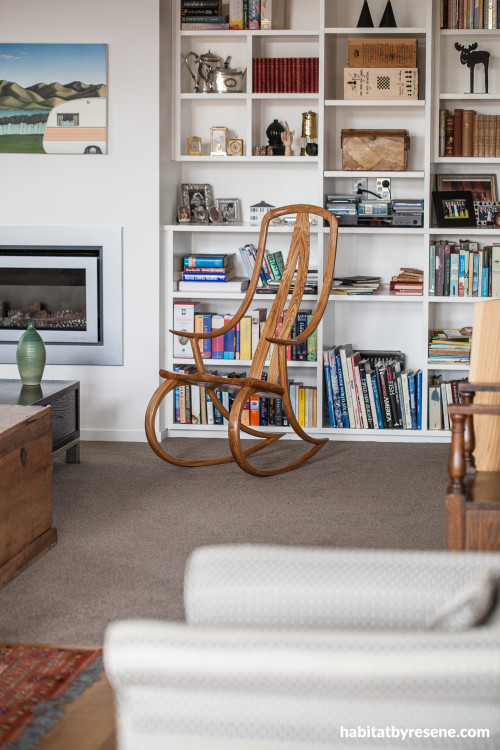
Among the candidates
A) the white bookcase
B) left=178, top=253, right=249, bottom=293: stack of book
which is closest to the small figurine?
the white bookcase

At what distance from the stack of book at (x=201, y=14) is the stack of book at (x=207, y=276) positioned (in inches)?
49.9

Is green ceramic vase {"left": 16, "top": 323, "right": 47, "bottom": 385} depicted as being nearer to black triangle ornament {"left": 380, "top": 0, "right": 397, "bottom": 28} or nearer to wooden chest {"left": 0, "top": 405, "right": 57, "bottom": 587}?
wooden chest {"left": 0, "top": 405, "right": 57, "bottom": 587}

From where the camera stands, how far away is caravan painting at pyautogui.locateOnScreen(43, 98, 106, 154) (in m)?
5.19

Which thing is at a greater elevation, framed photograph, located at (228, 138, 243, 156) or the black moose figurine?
the black moose figurine

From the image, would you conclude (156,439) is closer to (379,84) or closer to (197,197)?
(197,197)

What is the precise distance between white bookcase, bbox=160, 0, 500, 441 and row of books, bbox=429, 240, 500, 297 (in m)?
0.06

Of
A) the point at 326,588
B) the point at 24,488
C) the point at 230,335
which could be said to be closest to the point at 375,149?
the point at 230,335

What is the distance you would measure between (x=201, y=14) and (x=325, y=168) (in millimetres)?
1086

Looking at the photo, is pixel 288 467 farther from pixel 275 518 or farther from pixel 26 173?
pixel 26 173

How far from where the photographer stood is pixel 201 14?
17.4 feet

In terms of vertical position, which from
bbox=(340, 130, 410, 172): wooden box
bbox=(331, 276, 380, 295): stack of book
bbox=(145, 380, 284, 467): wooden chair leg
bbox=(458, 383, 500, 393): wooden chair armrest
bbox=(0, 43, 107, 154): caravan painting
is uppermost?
bbox=(0, 43, 107, 154): caravan painting

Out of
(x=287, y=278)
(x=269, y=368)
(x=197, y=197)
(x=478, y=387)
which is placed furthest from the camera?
(x=197, y=197)

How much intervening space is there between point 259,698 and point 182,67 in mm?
4716

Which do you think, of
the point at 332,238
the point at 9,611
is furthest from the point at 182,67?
the point at 9,611
